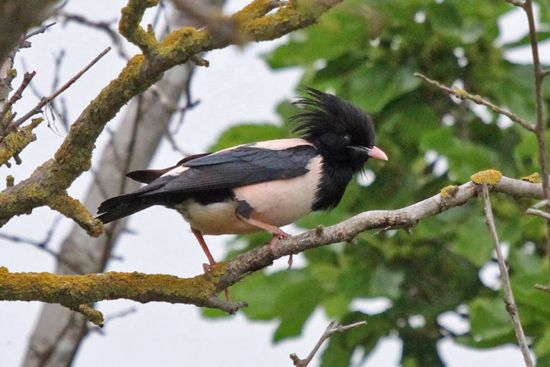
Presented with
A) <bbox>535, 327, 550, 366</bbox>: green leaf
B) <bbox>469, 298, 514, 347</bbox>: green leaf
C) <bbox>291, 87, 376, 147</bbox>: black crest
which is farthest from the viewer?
<bbox>469, 298, 514, 347</bbox>: green leaf

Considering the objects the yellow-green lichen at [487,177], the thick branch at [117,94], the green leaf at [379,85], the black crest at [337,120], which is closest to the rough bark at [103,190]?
the green leaf at [379,85]

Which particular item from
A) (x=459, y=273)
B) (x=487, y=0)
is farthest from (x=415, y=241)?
(x=487, y=0)

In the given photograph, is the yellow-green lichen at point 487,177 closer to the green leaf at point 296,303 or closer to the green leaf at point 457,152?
the green leaf at point 457,152

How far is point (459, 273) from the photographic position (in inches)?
322

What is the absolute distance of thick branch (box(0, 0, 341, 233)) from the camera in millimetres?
3666

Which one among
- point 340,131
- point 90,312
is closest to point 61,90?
point 90,312

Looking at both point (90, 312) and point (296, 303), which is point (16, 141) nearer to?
point (90, 312)

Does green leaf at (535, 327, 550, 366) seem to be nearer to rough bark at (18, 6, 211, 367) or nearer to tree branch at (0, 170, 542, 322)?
tree branch at (0, 170, 542, 322)

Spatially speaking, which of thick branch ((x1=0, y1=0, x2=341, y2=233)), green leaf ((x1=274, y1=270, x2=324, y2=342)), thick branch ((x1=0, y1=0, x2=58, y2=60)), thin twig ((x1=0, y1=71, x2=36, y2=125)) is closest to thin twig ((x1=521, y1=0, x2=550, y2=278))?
→ thick branch ((x1=0, y1=0, x2=341, y2=233))

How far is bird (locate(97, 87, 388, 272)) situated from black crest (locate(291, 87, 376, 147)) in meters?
0.01

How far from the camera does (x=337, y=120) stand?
6660mm

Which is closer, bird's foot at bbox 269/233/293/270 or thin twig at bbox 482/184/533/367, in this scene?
thin twig at bbox 482/184/533/367

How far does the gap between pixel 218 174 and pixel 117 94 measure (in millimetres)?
2082

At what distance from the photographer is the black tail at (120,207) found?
5.42 metres
